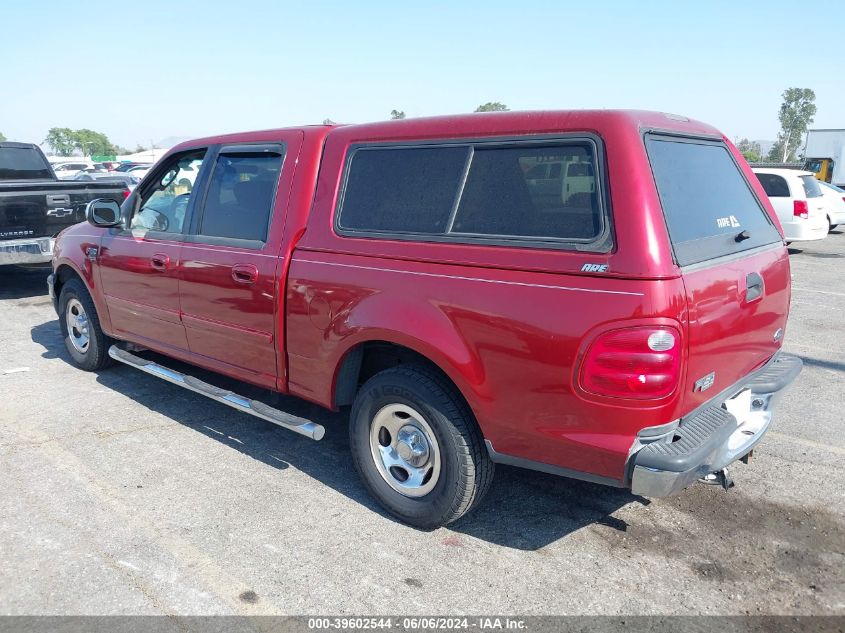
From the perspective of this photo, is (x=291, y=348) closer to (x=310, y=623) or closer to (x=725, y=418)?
(x=310, y=623)

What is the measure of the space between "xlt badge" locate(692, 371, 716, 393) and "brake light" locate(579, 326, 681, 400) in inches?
8.8

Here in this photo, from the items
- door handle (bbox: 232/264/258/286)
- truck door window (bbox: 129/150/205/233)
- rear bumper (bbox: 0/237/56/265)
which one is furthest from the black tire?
rear bumper (bbox: 0/237/56/265)

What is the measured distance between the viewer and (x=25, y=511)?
3561 millimetres

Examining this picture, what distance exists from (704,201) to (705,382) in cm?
87

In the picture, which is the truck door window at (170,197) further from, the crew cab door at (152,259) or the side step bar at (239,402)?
the side step bar at (239,402)

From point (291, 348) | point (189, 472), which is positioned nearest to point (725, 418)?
point (291, 348)

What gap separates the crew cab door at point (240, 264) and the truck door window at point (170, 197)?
0.26 m

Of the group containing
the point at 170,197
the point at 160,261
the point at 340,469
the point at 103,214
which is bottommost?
the point at 340,469

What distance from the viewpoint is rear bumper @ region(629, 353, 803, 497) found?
8.66 feet

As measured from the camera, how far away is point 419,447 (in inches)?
134

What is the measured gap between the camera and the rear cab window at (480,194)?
2.81m

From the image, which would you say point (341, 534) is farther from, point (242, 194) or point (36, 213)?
point (36, 213)

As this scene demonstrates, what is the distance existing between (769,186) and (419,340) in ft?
41.9

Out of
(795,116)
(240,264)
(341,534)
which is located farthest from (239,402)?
(795,116)
